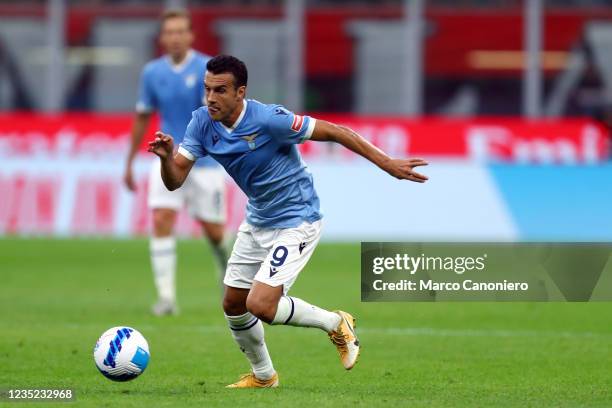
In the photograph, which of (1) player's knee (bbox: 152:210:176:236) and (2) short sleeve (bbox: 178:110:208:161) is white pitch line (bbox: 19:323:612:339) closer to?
(1) player's knee (bbox: 152:210:176:236)

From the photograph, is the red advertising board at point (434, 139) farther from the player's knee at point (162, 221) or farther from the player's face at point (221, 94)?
the player's face at point (221, 94)

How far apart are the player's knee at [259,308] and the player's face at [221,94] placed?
3.50 feet

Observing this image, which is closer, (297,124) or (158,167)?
(297,124)

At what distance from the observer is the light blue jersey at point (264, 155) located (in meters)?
8.09

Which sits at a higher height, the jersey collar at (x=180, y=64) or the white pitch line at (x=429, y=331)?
the jersey collar at (x=180, y=64)

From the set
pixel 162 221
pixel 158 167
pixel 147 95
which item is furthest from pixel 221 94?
pixel 147 95

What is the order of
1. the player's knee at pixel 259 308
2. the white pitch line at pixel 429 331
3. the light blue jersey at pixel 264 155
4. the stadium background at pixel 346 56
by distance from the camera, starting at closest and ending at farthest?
the player's knee at pixel 259 308
the light blue jersey at pixel 264 155
the white pitch line at pixel 429 331
the stadium background at pixel 346 56

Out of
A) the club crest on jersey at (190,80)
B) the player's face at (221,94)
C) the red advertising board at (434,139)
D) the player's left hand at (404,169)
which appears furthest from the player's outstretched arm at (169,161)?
the red advertising board at (434,139)

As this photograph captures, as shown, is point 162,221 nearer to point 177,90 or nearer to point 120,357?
point 177,90

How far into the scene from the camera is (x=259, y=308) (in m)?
7.88

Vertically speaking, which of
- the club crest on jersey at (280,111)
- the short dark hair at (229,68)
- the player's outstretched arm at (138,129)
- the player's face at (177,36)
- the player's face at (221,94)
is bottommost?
the player's outstretched arm at (138,129)

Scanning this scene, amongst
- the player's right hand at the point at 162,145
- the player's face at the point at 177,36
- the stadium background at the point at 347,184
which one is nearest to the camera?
the player's right hand at the point at 162,145

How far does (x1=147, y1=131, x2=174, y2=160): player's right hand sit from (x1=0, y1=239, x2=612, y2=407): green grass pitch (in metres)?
1.36

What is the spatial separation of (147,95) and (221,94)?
15.0ft
